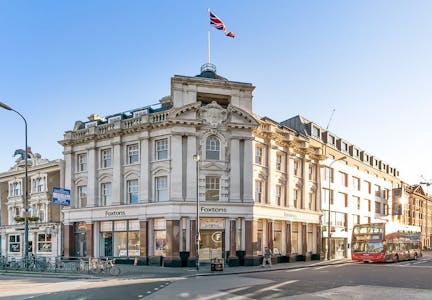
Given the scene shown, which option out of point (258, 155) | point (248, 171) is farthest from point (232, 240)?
A: point (258, 155)

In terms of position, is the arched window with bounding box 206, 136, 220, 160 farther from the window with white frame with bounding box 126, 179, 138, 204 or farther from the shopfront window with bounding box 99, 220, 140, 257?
the shopfront window with bounding box 99, 220, 140, 257

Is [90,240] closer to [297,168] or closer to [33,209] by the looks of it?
[33,209]

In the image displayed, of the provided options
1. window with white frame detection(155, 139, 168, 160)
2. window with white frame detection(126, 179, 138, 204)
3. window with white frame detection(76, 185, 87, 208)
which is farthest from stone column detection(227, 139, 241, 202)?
window with white frame detection(76, 185, 87, 208)

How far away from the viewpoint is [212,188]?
36.4m

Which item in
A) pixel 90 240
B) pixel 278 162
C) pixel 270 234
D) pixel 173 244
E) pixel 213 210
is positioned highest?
pixel 278 162

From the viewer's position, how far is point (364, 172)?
64.9m

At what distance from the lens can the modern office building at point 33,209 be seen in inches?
1781

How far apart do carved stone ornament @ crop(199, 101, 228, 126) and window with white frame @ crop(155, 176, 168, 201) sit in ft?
19.4

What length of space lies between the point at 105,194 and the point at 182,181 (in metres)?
8.91

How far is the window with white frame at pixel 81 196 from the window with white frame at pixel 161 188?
8706 mm

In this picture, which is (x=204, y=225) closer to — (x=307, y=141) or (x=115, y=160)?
(x=115, y=160)

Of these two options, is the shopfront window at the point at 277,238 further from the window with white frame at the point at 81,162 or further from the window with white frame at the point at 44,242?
the window with white frame at the point at 44,242

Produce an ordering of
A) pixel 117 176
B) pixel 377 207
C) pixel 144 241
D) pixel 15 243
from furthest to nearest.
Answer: pixel 377 207 → pixel 15 243 → pixel 117 176 → pixel 144 241

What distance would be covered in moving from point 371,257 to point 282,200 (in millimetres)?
10391
